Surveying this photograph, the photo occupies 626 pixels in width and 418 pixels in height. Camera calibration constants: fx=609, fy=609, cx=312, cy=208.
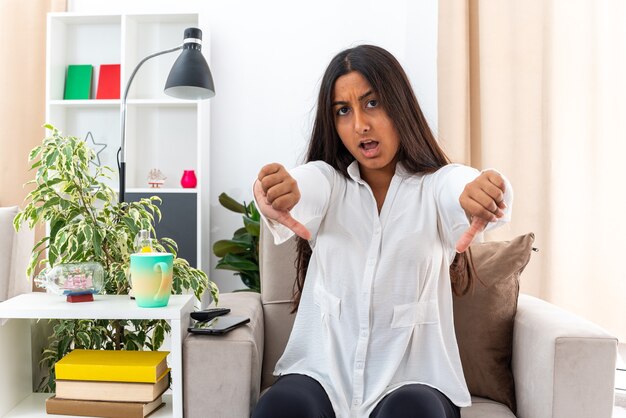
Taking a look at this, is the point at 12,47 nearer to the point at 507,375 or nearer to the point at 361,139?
the point at 361,139

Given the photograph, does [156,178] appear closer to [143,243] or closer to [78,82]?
[78,82]

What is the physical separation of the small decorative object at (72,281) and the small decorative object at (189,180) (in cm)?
143

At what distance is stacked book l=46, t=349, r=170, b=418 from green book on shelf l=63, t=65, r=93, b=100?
195 centimetres

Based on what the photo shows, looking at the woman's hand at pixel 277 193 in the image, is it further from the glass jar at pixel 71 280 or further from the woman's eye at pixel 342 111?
the glass jar at pixel 71 280

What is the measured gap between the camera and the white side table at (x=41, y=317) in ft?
4.46

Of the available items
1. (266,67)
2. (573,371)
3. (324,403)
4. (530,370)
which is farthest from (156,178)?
(573,371)

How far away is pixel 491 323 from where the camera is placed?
5.08 feet

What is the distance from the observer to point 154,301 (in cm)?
139

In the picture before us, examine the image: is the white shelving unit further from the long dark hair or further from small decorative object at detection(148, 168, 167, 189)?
the long dark hair

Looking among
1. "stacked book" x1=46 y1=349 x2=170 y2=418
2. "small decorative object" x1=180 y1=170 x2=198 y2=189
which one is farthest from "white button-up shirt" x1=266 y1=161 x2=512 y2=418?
"small decorative object" x1=180 y1=170 x2=198 y2=189

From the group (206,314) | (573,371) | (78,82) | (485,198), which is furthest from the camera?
(78,82)

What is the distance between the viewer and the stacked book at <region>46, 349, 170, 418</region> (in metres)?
1.39

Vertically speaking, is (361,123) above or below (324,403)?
above

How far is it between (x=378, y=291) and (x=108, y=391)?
66cm
